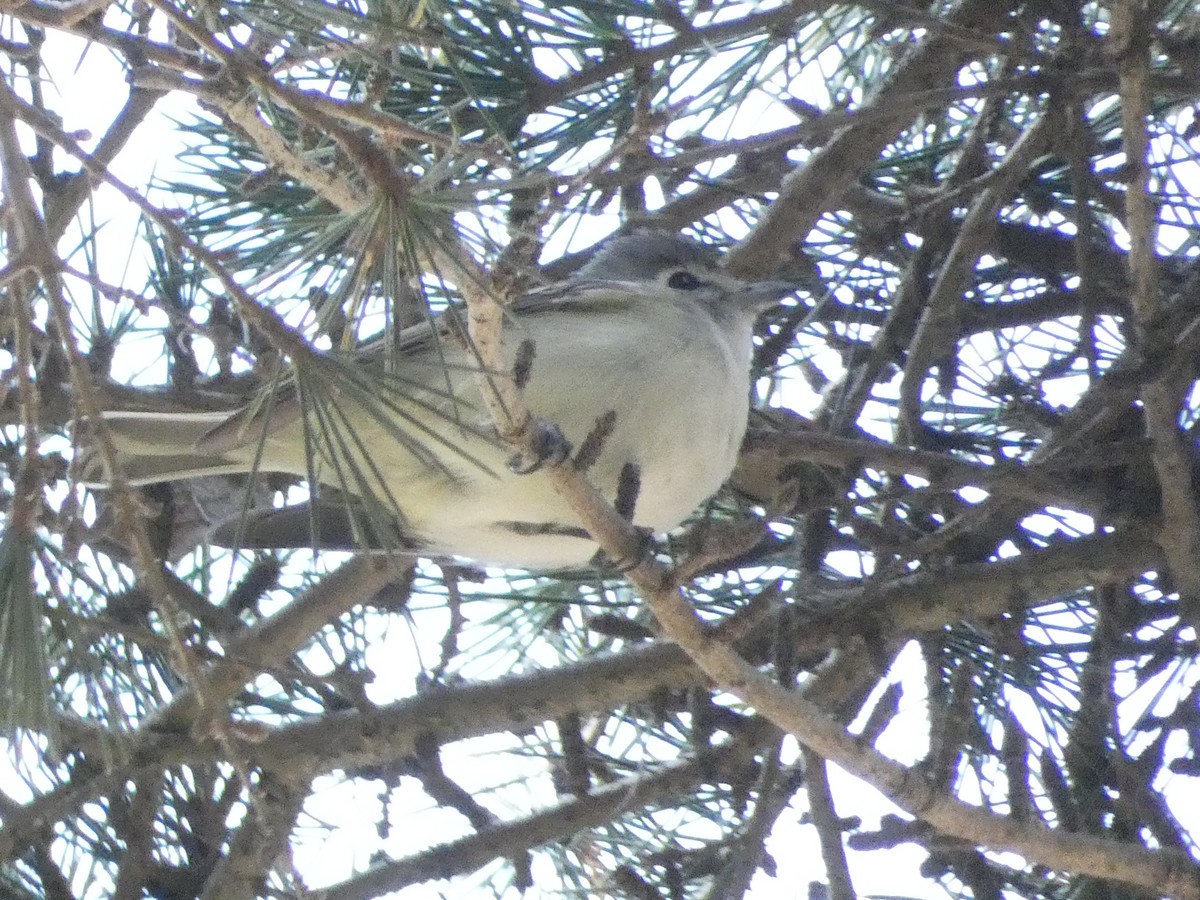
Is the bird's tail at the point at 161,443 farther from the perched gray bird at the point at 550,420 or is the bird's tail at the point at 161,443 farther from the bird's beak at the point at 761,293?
the bird's beak at the point at 761,293

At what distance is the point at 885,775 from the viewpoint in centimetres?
235

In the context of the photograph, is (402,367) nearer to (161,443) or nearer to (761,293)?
(161,443)

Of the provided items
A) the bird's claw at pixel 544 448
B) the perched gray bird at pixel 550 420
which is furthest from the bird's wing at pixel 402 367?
the bird's claw at pixel 544 448

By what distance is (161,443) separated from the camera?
293 cm

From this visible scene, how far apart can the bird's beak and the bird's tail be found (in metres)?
1.12

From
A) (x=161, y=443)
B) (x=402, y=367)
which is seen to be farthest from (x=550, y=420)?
(x=161, y=443)

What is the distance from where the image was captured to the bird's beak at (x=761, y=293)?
135 inches

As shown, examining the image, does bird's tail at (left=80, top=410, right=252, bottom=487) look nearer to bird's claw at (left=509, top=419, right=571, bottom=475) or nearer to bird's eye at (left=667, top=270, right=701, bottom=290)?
bird's claw at (left=509, top=419, right=571, bottom=475)

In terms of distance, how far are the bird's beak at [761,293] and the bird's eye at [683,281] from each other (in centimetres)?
17

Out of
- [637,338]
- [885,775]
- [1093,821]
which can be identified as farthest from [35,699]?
[1093,821]

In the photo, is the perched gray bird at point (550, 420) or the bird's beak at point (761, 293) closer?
the perched gray bird at point (550, 420)

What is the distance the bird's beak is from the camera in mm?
3432

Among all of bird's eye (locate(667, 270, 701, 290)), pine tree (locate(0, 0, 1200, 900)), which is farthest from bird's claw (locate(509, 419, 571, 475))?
bird's eye (locate(667, 270, 701, 290))

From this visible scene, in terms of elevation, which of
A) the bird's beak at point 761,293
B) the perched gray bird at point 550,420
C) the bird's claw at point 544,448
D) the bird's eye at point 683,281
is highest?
the bird's eye at point 683,281
